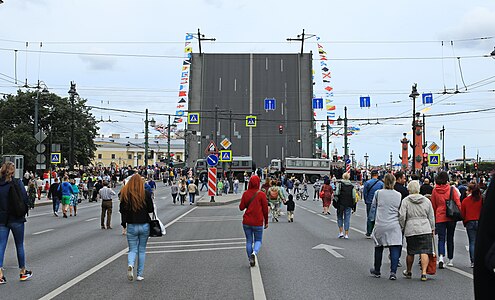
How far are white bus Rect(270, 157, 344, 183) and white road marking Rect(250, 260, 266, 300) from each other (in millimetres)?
51938

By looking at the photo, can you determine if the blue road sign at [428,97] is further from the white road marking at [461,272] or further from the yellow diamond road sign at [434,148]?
the white road marking at [461,272]

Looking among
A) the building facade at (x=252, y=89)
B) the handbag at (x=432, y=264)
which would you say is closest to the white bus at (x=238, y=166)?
the building facade at (x=252, y=89)

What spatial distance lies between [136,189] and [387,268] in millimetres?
4857

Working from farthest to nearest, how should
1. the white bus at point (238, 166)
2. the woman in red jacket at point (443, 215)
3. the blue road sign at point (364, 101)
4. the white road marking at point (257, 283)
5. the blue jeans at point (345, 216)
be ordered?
the white bus at point (238, 166), the blue road sign at point (364, 101), the blue jeans at point (345, 216), the woman in red jacket at point (443, 215), the white road marking at point (257, 283)

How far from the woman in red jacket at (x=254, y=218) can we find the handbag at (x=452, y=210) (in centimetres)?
334

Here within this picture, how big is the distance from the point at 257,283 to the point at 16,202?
3845 mm

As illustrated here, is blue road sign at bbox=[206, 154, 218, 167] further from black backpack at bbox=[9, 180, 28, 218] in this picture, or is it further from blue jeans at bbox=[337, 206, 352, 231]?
black backpack at bbox=[9, 180, 28, 218]

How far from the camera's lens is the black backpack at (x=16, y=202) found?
29.2 ft

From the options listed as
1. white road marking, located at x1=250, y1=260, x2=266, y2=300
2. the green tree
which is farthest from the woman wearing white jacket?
the green tree

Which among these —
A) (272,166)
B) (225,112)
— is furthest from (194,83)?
(272,166)

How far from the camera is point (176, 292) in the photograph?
8102 mm

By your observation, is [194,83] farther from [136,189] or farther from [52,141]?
[136,189]

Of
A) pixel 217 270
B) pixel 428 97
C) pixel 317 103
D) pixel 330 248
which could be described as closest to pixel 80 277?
pixel 217 270

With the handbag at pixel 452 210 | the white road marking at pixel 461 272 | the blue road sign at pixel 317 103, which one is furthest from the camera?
the blue road sign at pixel 317 103
